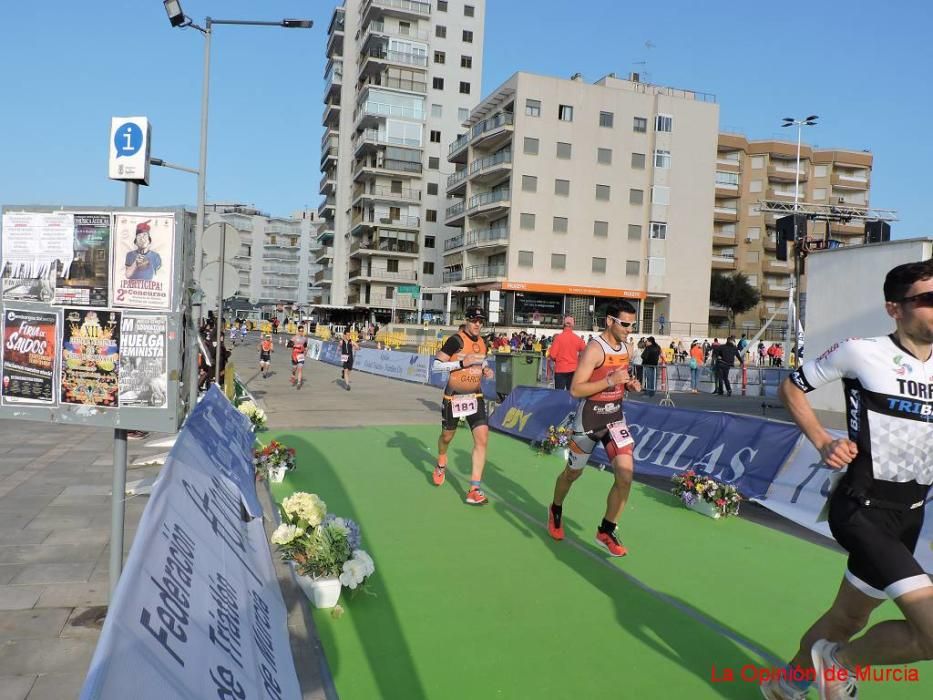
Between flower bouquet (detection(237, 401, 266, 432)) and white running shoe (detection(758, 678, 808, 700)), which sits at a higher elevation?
flower bouquet (detection(237, 401, 266, 432))

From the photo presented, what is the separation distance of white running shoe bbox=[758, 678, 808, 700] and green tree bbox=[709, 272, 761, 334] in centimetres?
7053

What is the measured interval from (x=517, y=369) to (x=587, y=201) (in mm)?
43652

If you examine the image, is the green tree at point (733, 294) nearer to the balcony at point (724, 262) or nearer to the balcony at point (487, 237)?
the balcony at point (724, 262)

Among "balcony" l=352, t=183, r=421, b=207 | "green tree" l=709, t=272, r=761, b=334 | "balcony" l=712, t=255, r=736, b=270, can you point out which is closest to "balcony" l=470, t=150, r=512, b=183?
"balcony" l=352, t=183, r=421, b=207

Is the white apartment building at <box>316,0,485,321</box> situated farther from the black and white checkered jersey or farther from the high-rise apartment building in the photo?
the black and white checkered jersey

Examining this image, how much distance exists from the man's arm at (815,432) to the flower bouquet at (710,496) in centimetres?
416

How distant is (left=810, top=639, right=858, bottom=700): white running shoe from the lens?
2.91m

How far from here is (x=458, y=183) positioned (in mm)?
62062

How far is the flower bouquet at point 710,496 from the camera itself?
703cm

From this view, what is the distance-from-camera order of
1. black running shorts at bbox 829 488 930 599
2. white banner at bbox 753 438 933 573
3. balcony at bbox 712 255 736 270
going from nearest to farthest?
1. black running shorts at bbox 829 488 930 599
2. white banner at bbox 753 438 933 573
3. balcony at bbox 712 255 736 270

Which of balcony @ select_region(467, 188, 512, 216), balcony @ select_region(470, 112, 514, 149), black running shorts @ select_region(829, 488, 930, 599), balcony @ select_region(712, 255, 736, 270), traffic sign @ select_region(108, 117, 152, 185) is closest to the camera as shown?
black running shorts @ select_region(829, 488, 930, 599)

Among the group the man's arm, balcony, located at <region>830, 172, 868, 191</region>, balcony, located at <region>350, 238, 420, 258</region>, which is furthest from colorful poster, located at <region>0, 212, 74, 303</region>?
balcony, located at <region>830, 172, 868, 191</region>

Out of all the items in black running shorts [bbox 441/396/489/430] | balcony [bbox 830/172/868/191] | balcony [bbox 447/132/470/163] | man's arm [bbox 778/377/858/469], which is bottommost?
black running shorts [bbox 441/396/489/430]

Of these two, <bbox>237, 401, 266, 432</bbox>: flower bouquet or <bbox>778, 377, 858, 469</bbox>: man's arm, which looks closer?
<bbox>778, 377, 858, 469</bbox>: man's arm
